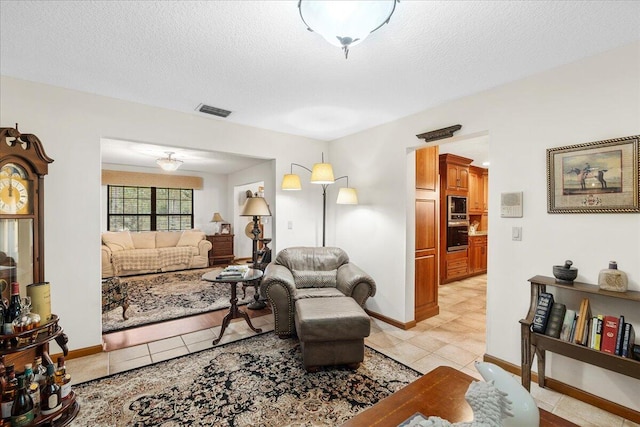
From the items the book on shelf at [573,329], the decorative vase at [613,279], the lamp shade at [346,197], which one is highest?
the lamp shade at [346,197]

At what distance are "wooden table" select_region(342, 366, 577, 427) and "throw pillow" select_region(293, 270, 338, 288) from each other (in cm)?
191

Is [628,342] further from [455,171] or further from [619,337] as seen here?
[455,171]

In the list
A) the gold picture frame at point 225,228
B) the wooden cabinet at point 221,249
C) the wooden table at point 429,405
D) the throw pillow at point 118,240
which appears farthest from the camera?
the gold picture frame at point 225,228

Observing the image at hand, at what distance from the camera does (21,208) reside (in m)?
2.16

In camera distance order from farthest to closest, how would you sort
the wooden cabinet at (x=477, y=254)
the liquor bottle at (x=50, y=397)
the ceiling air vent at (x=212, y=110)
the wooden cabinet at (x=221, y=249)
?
the wooden cabinet at (x=221, y=249) < the wooden cabinet at (x=477, y=254) < the ceiling air vent at (x=212, y=110) < the liquor bottle at (x=50, y=397)

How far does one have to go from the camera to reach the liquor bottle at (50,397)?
155 cm

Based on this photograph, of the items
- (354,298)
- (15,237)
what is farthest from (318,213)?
(15,237)

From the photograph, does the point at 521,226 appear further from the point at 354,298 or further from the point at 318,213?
the point at 318,213

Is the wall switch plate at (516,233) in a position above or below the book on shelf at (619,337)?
above

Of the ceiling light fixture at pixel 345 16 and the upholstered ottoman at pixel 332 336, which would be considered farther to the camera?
the upholstered ottoman at pixel 332 336

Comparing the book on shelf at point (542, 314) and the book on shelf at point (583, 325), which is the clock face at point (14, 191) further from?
the book on shelf at point (583, 325)

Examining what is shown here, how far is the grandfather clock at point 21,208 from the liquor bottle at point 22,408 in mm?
986

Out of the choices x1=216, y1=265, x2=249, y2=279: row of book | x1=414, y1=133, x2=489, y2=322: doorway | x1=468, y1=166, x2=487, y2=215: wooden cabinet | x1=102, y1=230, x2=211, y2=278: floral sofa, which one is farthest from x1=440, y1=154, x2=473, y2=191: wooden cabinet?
x1=102, y1=230, x2=211, y2=278: floral sofa

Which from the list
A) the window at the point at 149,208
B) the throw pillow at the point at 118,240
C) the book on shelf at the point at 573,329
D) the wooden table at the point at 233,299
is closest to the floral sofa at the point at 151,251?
the throw pillow at the point at 118,240
